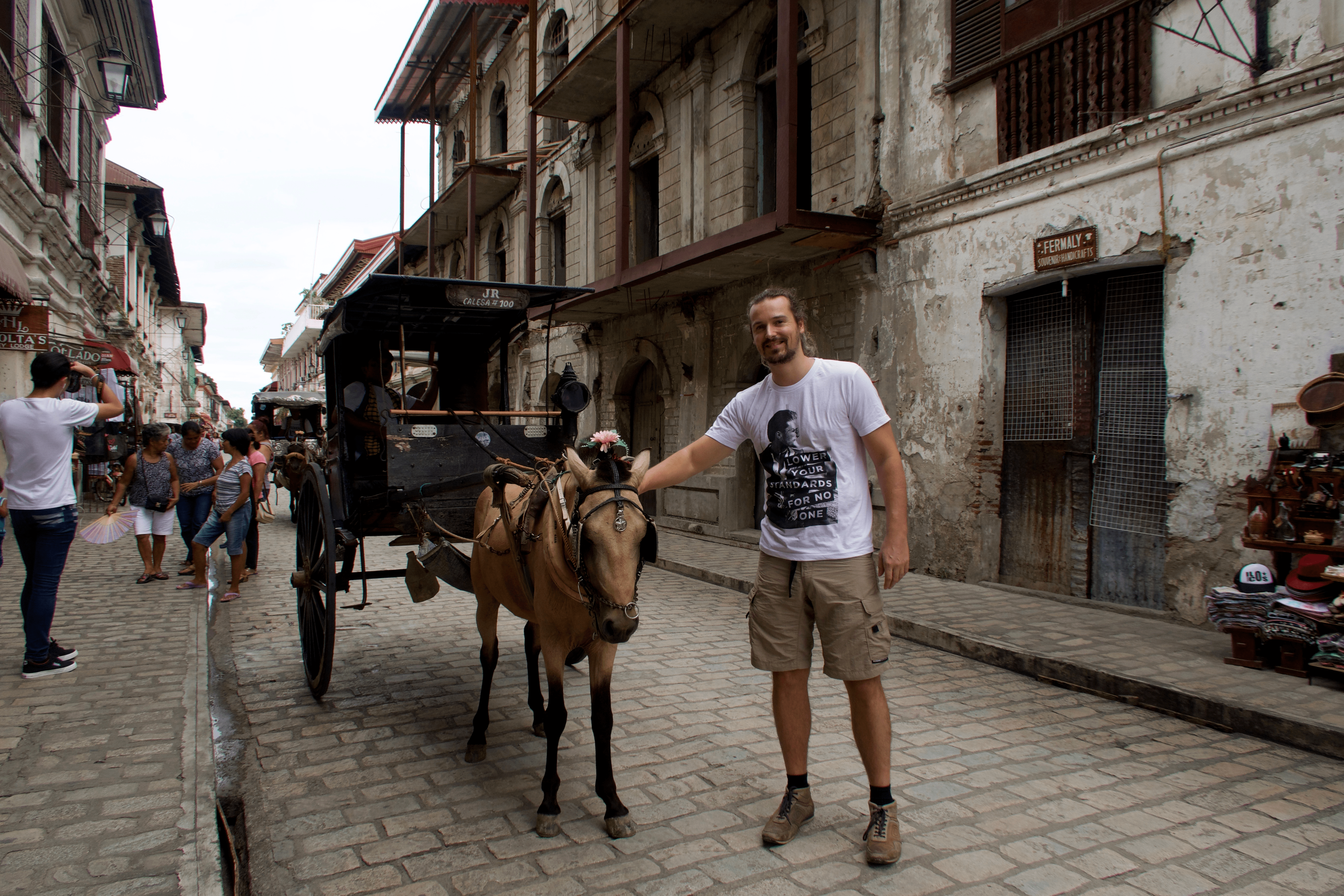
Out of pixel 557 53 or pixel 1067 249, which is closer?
pixel 1067 249

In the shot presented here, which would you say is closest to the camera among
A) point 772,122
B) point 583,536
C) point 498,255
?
point 583,536

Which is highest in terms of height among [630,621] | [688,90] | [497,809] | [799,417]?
[688,90]

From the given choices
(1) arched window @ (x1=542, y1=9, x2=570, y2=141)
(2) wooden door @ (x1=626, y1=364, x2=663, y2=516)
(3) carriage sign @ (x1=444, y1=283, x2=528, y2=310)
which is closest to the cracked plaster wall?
(3) carriage sign @ (x1=444, y1=283, x2=528, y2=310)

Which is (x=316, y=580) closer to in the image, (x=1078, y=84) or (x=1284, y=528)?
(x=1284, y=528)

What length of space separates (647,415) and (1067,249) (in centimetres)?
917

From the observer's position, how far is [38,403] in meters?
4.73

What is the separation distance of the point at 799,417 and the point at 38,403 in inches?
178

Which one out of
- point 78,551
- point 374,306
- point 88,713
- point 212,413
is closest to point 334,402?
point 374,306

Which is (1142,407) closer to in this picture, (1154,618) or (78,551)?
(1154,618)

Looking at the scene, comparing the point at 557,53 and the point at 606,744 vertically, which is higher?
the point at 557,53

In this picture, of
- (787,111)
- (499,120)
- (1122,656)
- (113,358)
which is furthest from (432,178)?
(1122,656)

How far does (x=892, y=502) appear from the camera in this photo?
2.90m

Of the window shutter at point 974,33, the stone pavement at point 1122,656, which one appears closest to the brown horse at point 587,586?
the stone pavement at point 1122,656

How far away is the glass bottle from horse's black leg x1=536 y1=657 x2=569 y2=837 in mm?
4627
